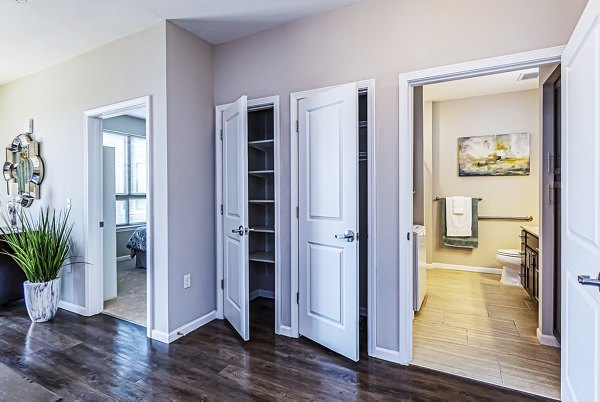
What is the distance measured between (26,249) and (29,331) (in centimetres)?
76

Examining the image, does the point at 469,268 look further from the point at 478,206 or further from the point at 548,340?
the point at 548,340

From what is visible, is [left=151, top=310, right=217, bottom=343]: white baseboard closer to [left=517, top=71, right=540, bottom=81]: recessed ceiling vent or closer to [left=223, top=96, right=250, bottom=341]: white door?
[left=223, top=96, right=250, bottom=341]: white door

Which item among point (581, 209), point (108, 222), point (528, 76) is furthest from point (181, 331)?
point (528, 76)

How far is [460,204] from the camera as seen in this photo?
194 inches

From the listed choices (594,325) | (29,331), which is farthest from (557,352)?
(29,331)

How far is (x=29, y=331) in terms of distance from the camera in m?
2.91

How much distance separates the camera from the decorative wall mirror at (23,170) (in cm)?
369

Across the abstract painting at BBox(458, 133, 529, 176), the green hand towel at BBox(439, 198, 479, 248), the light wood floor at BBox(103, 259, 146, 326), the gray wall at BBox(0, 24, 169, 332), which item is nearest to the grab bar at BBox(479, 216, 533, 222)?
the green hand towel at BBox(439, 198, 479, 248)

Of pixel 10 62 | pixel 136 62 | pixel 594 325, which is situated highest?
pixel 10 62

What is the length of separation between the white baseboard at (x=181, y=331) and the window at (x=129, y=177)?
370 cm

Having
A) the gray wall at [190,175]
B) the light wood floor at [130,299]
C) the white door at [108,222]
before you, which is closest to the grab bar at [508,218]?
the gray wall at [190,175]

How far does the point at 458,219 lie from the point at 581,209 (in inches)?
142

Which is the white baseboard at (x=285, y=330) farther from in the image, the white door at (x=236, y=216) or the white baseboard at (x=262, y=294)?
the white baseboard at (x=262, y=294)

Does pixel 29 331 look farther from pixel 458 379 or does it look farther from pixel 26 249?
pixel 458 379
